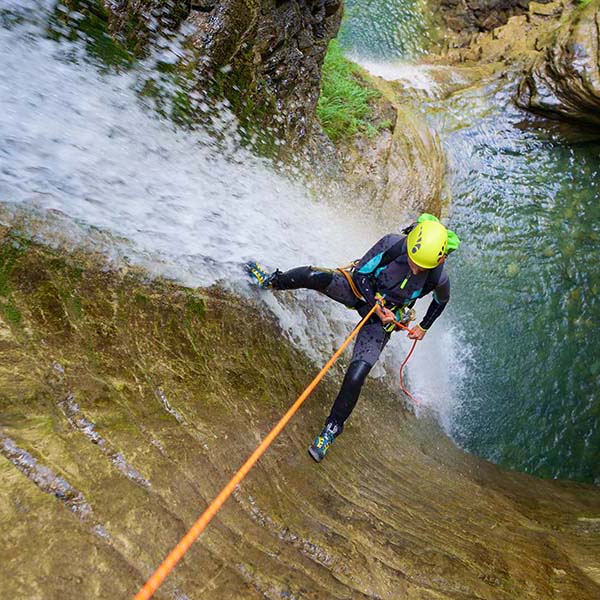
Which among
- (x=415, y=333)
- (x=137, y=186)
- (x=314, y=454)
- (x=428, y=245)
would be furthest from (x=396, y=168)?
(x=314, y=454)

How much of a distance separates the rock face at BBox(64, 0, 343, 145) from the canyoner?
262 centimetres

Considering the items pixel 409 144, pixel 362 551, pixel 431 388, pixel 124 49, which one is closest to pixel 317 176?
pixel 409 144

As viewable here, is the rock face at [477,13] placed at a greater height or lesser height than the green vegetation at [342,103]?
greater

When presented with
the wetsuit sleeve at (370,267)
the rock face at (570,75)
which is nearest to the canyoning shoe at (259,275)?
the wetsuit sleeve at (370,267)

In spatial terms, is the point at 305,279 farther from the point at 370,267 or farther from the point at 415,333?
the point at 415,333

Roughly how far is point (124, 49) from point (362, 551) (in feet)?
16.0

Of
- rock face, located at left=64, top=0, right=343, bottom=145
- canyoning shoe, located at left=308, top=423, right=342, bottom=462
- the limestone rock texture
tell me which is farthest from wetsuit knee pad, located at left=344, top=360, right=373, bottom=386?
the limestone rock texture

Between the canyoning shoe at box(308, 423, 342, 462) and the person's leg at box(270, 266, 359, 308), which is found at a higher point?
the person's leg at box(270, 266, 359, 308)

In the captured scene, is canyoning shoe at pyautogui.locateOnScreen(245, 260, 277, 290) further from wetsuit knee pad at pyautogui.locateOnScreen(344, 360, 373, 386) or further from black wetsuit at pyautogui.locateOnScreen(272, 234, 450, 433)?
wetsuit knee pad at pyautogui.locateOnScreen(344, 360, 373, 386)

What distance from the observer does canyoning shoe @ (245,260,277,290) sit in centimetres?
416

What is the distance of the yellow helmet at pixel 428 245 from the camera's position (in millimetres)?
3561

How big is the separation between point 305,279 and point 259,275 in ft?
1.35

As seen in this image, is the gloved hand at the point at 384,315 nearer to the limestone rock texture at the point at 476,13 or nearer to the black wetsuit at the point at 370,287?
the black wetsuit at the point at 370,287

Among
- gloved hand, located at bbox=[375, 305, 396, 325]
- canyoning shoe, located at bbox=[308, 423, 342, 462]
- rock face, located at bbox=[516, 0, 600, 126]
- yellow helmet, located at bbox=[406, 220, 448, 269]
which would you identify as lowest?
canyoning shoe, located at bbox=[308, 423, 342, 462]
